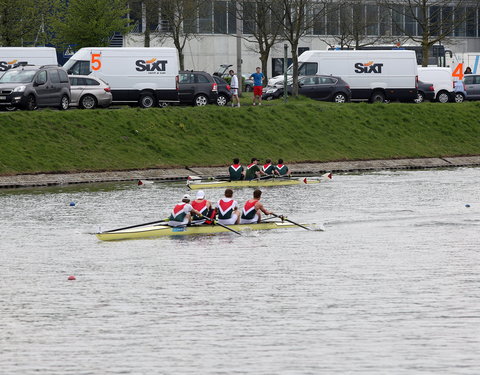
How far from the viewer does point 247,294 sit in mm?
22953

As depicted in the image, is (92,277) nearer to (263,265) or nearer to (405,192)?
(263,265)

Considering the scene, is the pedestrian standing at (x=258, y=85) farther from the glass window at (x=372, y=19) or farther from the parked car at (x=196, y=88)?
the glass window at (x=372, y=19)

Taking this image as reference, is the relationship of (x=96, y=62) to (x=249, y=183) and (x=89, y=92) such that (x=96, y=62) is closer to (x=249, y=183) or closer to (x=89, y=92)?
(x=89, y=92)

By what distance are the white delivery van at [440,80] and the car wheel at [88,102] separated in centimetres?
2177

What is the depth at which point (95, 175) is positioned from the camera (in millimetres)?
46062

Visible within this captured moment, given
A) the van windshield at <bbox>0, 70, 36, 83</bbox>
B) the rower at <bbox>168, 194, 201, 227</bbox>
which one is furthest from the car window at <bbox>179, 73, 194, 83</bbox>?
the rower at <bbox>168, 194, 201, 227</bbox>

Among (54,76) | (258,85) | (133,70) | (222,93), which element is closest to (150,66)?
(133,70)

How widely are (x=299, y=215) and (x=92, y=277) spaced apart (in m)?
11.9

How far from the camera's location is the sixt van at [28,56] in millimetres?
54625

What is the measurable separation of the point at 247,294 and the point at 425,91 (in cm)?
4403

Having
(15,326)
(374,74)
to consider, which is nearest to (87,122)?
(374,74)

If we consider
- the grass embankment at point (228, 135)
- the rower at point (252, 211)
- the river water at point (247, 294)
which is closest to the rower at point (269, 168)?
the river water at point (247, 294)

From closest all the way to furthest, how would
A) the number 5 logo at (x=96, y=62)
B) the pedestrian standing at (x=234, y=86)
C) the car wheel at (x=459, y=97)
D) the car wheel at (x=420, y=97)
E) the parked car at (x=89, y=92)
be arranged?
the parked car at (x=89, y=92) < the number 5 logo at (x=96, y=62) < the pedestrian standing at (x=234, y=86) < the car wheel at (x=420, y=97) < the car wheel at (x=459, y=97)

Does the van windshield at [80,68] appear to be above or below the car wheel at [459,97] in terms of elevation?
above
